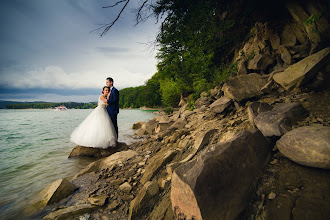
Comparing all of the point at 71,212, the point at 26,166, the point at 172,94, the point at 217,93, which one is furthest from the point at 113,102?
the point at 172,94

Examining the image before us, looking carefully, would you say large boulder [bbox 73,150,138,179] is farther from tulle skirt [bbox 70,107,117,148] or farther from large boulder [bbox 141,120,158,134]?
large boulder [bbox 141,120,158,134]

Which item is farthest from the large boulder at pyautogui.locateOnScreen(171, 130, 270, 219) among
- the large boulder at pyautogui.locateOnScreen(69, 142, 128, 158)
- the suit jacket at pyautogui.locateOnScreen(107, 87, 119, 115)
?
the suit jacket at pyautogui.locateOnScreen(107, 87, 119, 115)

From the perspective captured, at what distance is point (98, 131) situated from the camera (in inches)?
217

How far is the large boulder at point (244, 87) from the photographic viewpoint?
12.7 feet

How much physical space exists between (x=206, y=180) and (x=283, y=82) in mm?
3453

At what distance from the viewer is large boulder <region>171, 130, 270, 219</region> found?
133cm

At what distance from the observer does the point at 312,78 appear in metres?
2.88

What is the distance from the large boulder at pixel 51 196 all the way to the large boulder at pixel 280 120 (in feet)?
12.4

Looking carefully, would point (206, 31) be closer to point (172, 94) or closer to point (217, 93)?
point (217, 93)

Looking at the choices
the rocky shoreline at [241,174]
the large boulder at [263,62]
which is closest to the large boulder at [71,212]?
the rocky shoreline at [241,174]

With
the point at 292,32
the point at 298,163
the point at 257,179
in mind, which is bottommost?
the point at 257,179

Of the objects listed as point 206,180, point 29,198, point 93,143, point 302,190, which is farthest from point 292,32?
point 29,198

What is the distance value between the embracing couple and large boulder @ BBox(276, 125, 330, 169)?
17.4ft

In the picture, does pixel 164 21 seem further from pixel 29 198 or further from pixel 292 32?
pixel 29 198
